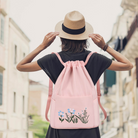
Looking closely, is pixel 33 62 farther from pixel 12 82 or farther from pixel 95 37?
pixel 12 82

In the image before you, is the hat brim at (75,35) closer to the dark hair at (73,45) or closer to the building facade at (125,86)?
the dark hair at (73,45)

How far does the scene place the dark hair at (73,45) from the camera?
6.79ft

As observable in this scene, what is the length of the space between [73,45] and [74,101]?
0.42 m

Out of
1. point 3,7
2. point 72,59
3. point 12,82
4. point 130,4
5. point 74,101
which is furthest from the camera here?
point 12,82

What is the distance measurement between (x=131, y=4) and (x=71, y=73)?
33.1 feet

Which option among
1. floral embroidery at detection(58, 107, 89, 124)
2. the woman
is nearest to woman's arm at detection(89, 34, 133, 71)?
the woman

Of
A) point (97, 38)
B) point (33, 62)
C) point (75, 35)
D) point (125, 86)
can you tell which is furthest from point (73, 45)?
point (125, 86)

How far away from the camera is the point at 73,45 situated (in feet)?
6.84

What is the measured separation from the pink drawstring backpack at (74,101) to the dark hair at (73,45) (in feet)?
0.51

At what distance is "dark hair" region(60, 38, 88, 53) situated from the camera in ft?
6.79

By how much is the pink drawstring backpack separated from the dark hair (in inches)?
6.1

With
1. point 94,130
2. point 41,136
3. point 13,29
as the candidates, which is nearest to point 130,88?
point 41,136

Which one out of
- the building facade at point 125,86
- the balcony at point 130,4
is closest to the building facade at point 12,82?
the building facade at point 125,86

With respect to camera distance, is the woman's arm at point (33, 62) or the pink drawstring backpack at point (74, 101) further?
the woman's arm at point (33, 62)
